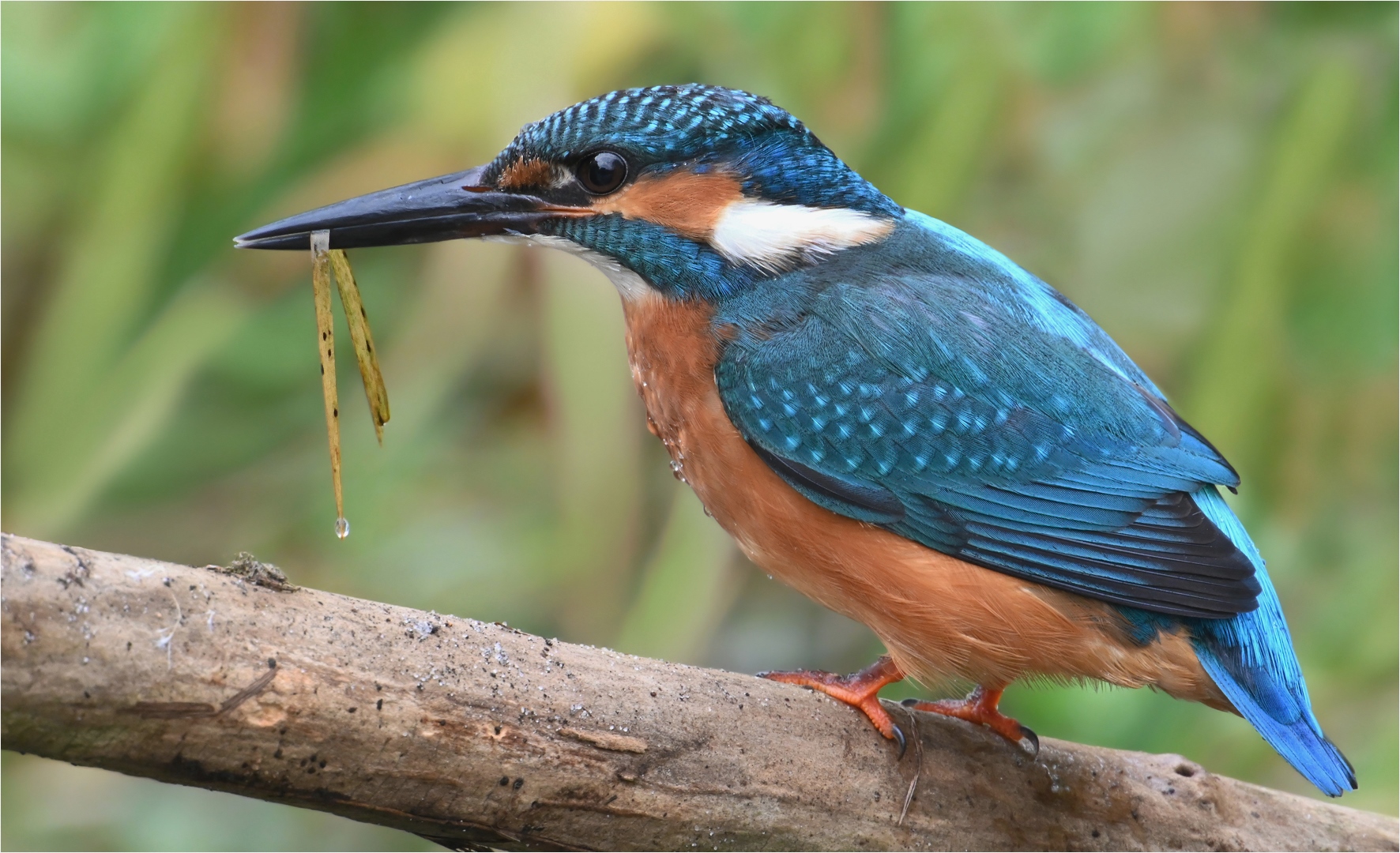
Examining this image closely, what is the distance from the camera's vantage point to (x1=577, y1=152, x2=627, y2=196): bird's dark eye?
7.11 ft

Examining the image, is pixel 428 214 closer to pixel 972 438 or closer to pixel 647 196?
pixel 647 196

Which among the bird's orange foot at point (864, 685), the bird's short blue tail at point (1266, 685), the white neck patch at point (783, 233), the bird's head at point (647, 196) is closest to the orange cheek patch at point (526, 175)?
the bird's head at point (647, 196)

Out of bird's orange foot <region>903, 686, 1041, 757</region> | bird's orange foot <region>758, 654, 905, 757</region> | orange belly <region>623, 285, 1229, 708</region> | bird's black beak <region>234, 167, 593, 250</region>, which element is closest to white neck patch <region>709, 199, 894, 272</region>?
orange belly <region>623, 285, 1229, 708</region>

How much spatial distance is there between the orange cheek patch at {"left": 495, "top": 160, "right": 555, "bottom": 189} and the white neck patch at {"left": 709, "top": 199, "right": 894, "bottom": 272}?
0.32 metres

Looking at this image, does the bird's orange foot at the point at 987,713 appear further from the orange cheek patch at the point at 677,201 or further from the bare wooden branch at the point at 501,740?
the orange cheek patch at the point at 677,201

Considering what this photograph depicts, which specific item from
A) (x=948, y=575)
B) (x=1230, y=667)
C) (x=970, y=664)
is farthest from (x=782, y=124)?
(x=1230, y=667)

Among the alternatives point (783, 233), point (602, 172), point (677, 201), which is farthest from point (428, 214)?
point (783, 233)

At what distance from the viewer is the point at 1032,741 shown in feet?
7.37

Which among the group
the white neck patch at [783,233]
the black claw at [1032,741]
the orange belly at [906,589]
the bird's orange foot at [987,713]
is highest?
the white neck patch at [783,233]

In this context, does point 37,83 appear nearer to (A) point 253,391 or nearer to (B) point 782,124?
(A) point 253,391

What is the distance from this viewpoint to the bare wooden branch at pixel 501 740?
1359mm

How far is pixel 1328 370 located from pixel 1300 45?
95 centimetres

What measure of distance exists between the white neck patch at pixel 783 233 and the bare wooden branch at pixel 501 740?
783 mm

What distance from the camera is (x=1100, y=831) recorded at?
2.17m
